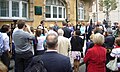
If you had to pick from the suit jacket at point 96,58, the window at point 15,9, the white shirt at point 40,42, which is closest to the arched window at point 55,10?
the window at point 15,9

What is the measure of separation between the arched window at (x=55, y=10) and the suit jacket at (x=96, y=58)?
1528cm

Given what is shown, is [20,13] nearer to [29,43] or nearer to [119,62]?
[29,43]

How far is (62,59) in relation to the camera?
470 centimetres

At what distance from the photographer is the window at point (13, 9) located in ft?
59.5

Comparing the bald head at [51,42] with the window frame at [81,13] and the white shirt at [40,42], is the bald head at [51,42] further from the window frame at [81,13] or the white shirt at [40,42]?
the window frame at [81,13]

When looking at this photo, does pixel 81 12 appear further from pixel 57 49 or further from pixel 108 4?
pixel 57 49

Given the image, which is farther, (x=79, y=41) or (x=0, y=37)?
(x=79, y=41)

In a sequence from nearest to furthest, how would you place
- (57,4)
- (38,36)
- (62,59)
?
(62,59) < (38,36) < (57,4)

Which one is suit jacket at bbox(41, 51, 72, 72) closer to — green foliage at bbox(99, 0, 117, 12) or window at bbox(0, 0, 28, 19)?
window at bbox(0, 0, 28, 19)

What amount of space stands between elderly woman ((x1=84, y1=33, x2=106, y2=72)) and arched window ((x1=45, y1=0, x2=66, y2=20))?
15.3 metres

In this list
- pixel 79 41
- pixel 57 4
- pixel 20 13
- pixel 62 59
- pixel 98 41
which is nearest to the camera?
pixel 62 59

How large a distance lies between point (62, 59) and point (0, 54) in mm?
4969

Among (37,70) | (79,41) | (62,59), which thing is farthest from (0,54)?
(37,70)

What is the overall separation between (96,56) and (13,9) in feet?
40.5
